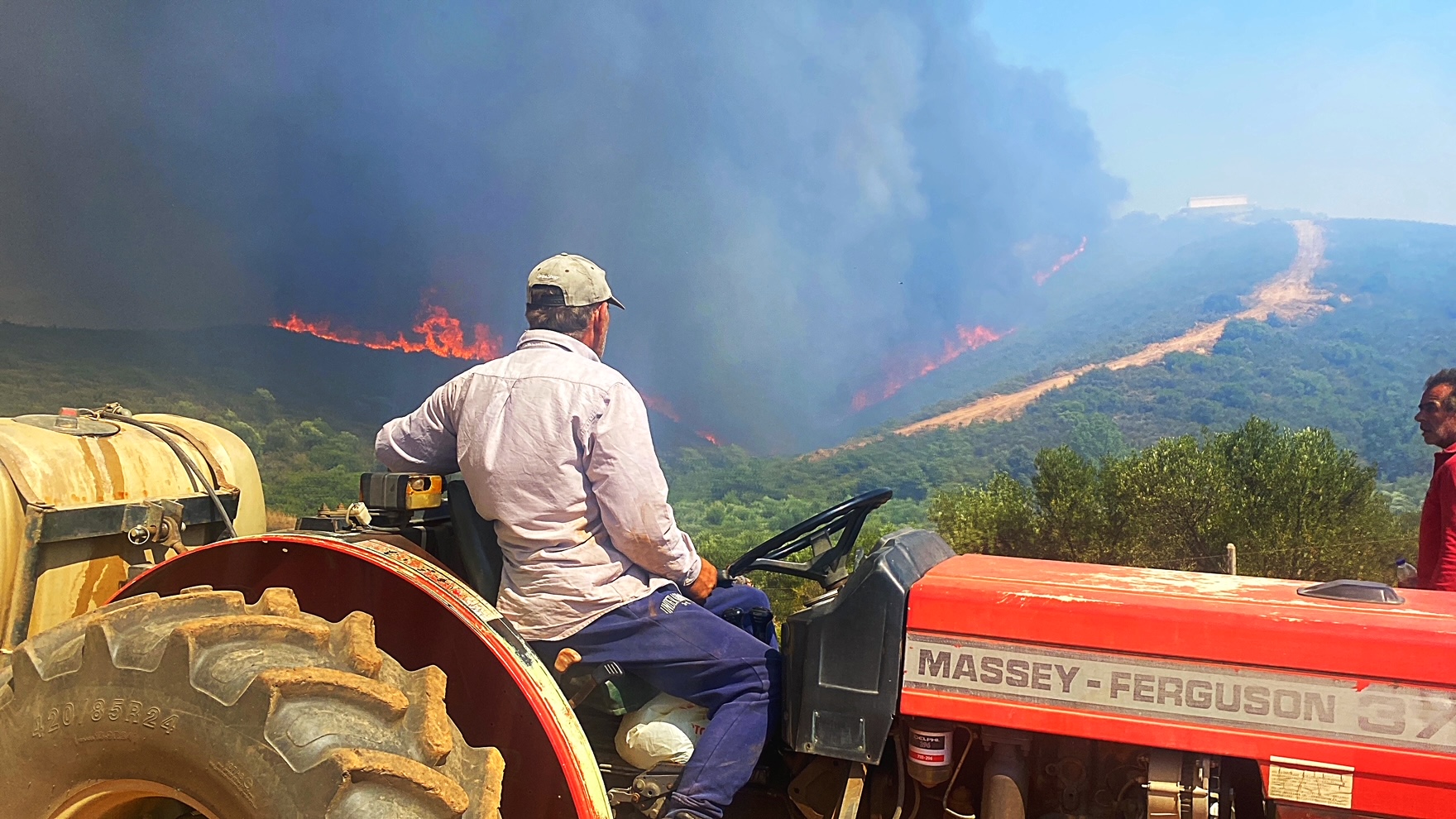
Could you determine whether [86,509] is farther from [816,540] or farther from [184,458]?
[816,540]

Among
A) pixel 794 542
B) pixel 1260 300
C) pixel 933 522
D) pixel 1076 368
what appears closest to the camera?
pixel 794 542

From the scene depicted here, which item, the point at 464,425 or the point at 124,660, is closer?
the point at 124,660

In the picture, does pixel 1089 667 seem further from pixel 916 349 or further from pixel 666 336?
pixel 916 349

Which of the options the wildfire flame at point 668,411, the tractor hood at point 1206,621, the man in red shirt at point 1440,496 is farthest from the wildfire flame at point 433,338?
the tractor hood at point 1206,621

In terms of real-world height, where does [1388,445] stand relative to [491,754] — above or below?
above

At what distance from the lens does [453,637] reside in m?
1.97

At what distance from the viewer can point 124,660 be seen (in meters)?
1.82

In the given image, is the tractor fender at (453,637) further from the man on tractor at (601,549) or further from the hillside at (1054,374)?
the hillside at (1054,374)

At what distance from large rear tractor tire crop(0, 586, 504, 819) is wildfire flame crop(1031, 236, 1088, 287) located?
1343 centimetres

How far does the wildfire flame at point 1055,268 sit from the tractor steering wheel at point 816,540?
12.3 meters

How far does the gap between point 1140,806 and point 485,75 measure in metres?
12.2

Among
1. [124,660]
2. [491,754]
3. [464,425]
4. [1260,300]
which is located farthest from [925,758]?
[1260,300]

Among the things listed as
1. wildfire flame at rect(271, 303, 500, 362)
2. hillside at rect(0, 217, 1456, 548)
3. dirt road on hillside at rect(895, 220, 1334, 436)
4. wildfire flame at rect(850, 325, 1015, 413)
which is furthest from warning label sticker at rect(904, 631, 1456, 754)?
wildfire flame at rect(850, 325, 1015, 413)

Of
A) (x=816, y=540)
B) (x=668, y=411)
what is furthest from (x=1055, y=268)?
(x=816, y=540)
